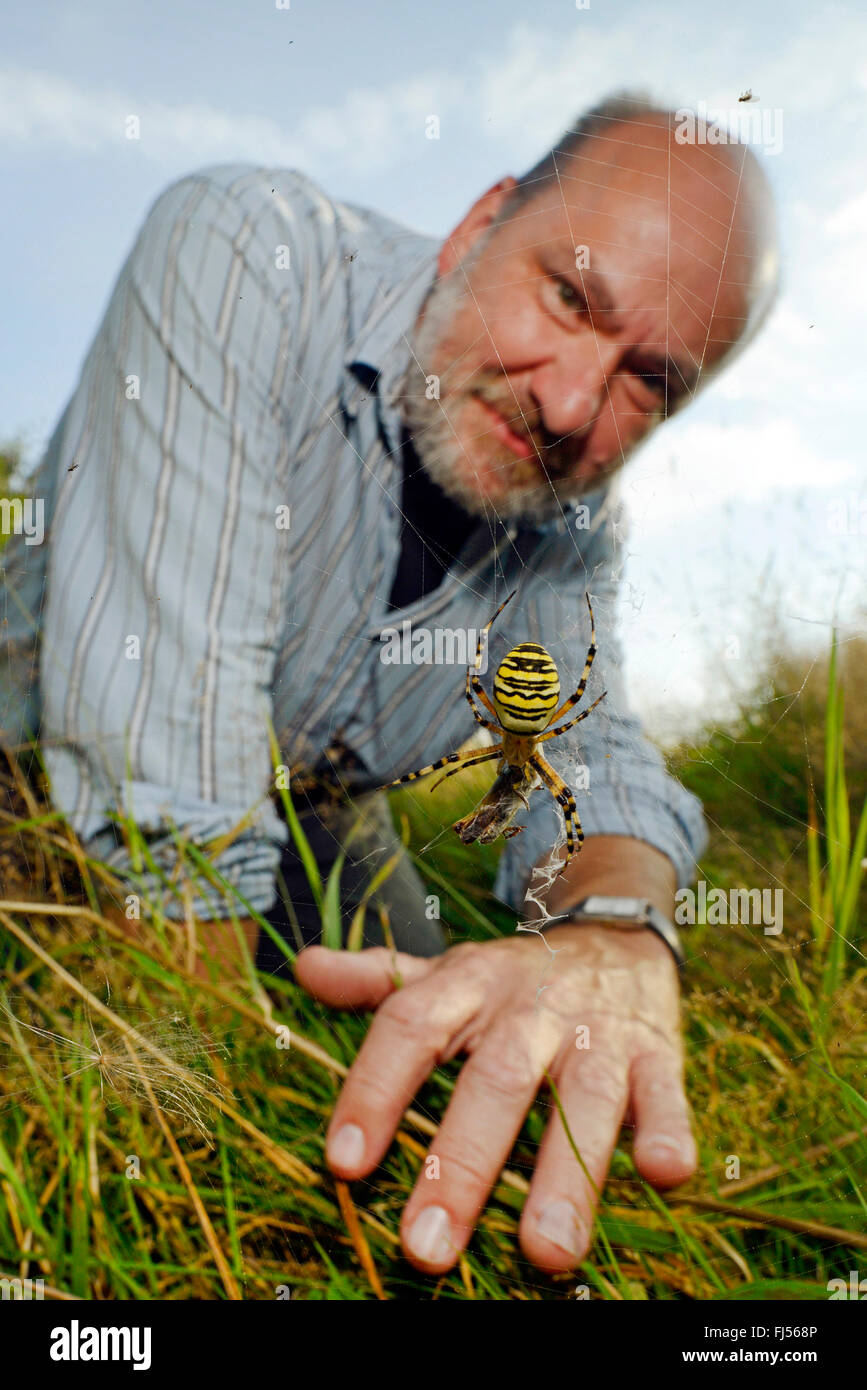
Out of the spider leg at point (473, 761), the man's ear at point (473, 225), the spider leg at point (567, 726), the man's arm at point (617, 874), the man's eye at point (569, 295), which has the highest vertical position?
the man's ear at point (473, 225)

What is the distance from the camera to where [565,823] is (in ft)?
1.95

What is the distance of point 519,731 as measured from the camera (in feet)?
1.84

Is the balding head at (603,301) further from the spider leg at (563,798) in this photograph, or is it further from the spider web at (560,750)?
the spider leg at (563,798)

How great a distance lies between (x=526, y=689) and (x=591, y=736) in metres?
0.09

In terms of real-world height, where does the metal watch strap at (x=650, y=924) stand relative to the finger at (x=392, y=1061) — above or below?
above

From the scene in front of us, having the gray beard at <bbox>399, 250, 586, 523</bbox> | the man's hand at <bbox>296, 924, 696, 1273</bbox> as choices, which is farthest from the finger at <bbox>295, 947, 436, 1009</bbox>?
the gray beard at <bbox>399, 250, 586, 523</bbox>

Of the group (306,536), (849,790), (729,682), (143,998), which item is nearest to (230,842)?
(143,998)

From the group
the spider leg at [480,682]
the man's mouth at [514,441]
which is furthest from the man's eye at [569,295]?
the spider leg at [480,682]

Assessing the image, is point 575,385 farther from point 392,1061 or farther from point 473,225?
point 392,1061

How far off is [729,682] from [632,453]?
22 cm

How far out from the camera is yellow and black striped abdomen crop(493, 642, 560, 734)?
52cm

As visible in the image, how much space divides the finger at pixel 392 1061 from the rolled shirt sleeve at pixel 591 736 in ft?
0.34

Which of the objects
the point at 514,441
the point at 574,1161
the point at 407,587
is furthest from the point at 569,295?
the point at 574,1161

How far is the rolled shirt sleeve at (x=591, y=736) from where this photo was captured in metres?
0.55
